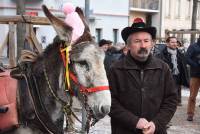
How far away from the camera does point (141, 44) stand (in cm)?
407

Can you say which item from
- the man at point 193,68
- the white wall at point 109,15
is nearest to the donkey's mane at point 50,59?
the man at point 193,68

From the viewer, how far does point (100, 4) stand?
31984 mm

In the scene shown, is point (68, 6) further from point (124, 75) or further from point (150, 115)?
point (150, 115)

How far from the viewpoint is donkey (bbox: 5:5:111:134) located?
3768mm

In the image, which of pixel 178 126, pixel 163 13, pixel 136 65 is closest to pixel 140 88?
pixel 136 65

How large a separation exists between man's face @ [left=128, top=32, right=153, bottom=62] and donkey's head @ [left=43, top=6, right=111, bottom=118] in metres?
0.38

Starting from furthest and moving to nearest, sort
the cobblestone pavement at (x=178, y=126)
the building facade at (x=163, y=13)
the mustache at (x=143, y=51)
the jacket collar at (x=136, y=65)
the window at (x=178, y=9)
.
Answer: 1. the window at (x=178, y=9)
2. the building facade at (x=163, y=13)
3. the cobblestone pavement at (x=178, y=126)
4. the jacket collar at (x=136, y=65)
5. the mustache at (x=143, y=51)

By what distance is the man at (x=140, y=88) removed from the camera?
4.09 metres

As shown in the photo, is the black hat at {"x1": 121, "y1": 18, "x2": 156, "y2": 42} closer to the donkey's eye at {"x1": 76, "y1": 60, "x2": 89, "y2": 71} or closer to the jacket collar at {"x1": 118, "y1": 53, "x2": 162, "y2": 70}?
the jacket collar at {"x1": 118, "y1": 53, "x2": 162, "y2": 70}

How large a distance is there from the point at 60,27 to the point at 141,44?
2.50 feet

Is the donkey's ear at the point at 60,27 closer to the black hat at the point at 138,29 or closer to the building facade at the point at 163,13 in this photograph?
the black hat at the point at 138,29

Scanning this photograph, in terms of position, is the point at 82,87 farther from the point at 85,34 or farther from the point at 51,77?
the point at 85,34

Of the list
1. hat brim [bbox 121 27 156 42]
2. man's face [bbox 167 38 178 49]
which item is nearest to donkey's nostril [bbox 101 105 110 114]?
hat brim [bbox 121 27 156 42]

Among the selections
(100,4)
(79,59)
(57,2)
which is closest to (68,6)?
(79,59)
